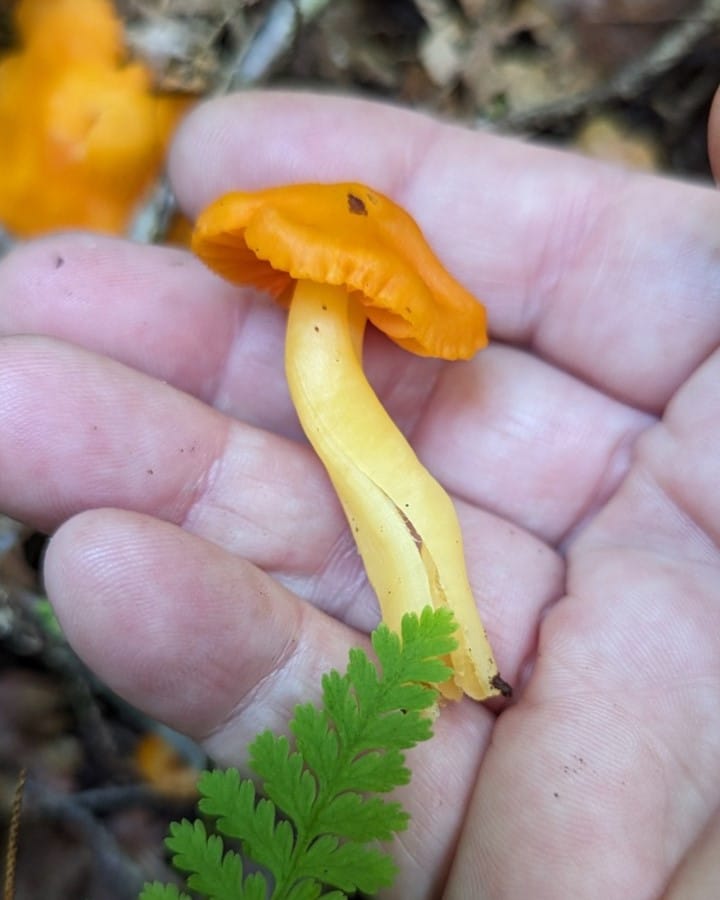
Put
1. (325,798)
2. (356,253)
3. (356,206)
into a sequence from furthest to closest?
(356,206), (356,253), (325,798)

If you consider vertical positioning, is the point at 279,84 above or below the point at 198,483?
above

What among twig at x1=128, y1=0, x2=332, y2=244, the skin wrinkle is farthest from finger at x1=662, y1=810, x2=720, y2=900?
twig at x1=128, y1=0, x2=332, y2=244

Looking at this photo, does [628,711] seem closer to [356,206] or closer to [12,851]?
[356,206]

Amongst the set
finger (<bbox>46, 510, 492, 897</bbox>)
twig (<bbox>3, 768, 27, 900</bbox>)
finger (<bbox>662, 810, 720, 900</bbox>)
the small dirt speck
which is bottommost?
twig (<bbox>3, 768, 27, 900</bbox>)

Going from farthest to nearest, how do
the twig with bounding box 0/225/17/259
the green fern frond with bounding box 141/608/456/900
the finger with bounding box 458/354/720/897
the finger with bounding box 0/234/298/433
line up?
the twig with bounding box 0/225/17/259, the finger with bounding box 0/234/298/433, the finger with bounding box 458/354/720/897, the green fern frond with bounding box 141/608/456/900

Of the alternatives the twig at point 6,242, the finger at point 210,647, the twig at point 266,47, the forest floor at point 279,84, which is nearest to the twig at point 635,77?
the forest floor at point 279,84

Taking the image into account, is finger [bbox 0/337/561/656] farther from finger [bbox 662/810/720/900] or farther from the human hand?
finger [bbox 662/810/720/900]

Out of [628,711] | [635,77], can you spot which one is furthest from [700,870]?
[635,77]
